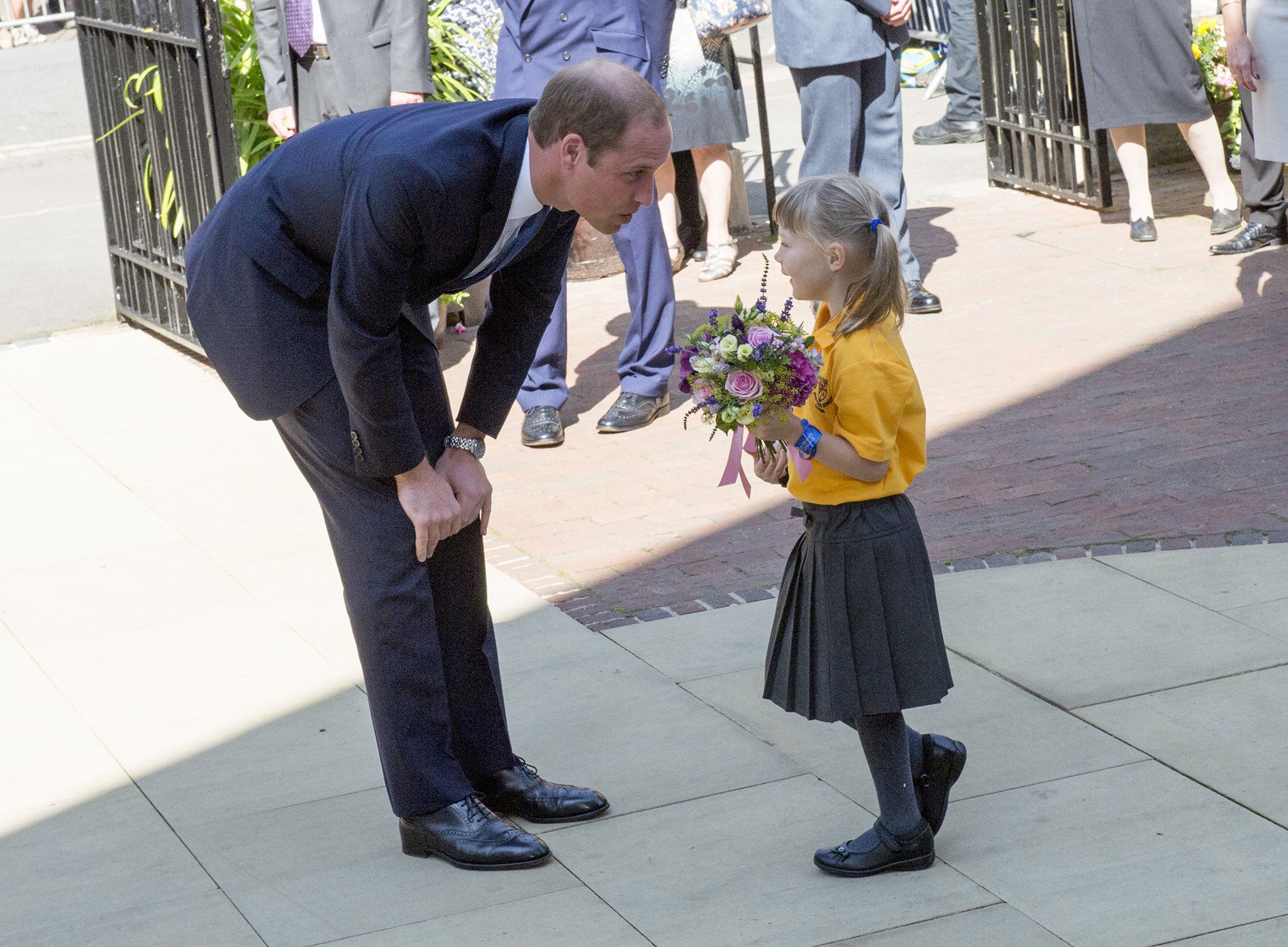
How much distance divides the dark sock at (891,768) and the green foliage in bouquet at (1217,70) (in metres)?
6.57

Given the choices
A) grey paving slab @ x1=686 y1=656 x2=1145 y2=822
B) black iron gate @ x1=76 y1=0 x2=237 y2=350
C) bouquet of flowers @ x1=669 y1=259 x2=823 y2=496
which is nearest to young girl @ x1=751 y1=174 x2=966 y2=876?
bouquet of flowers @ x1=669 y1=259 x2=823 y2=496

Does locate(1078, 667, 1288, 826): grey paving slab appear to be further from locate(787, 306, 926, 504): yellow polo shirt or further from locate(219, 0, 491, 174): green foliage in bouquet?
locate(219, 0, 491, 174): green foliage in bouquet

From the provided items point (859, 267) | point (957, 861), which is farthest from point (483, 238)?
point (957, 861)

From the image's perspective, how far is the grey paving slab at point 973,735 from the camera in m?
3.67

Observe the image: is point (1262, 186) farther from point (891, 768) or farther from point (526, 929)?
point (526, 929)

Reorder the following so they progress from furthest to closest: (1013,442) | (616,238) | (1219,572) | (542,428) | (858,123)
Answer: (858,123), (616,238), (542,428), (1013,442), (1219,572)

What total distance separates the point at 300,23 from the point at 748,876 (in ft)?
16.3

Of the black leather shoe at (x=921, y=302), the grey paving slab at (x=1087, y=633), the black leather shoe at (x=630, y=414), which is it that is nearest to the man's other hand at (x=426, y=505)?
the grey paving slab at (x=1087, y=633)

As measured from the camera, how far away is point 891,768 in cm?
325

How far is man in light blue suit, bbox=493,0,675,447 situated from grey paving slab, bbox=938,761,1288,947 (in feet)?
10.2

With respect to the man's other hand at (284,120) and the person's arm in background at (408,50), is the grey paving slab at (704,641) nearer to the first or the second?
the person's arm in background at (408,50)

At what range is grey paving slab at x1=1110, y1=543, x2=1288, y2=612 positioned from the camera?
4500mm

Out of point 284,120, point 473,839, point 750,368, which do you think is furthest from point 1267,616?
point 284,120

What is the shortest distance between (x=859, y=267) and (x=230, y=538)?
3062mm
